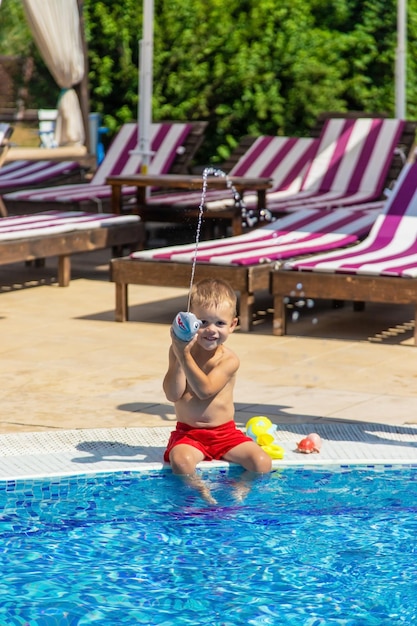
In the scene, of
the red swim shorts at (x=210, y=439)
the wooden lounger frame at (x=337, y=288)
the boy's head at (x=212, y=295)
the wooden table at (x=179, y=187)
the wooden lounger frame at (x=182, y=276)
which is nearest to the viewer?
the boy's head at (x=212, y=295)

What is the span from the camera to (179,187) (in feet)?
34.1

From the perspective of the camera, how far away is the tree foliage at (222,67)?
18266 millimetres

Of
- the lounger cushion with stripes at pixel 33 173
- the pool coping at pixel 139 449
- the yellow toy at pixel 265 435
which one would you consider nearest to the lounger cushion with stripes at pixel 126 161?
the lounger cushion with stripes at pixel 33 173

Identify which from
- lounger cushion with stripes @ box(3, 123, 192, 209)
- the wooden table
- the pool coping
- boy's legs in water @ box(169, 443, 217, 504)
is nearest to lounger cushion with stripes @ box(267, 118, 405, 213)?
the wooden table

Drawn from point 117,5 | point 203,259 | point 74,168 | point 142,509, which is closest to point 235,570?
point 142,509

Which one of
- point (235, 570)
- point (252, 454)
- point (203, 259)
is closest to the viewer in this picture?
point (235, 570)

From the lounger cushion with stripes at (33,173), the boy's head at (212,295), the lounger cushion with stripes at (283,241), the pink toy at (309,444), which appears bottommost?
the lounger cushion with stripes at (33,173)

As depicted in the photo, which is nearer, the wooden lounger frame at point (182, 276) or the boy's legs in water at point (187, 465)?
the boy's legs in water at point (187, 465)

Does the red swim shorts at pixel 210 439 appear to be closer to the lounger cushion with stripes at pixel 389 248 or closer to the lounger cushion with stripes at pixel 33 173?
the lounger cushion with stripes at pixel 389 248

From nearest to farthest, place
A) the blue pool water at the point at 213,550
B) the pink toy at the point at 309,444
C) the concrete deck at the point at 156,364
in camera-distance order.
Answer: the blue pool water at the point at 213,550 < the pink toy at the point at 309,444 < the concrete deck at the point at 156,364

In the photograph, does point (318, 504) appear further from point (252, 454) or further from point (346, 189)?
point (346, 189)

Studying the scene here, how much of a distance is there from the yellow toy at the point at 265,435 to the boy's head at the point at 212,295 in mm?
612

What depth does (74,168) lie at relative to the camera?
13453 mm

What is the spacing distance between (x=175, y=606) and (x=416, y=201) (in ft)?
20.5
